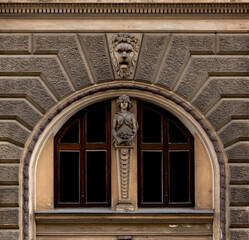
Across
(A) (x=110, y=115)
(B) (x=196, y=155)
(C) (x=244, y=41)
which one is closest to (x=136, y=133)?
(A) (x=110, y=115)

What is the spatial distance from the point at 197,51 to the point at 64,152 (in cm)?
282

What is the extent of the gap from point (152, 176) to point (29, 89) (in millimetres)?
2550

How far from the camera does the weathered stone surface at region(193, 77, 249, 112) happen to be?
7621 millimetres

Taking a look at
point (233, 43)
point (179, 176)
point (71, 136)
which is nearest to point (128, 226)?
point (179, 176)

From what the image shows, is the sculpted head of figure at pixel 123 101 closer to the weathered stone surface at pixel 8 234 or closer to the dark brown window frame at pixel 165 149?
the dark brown window frame at pixel 165 149

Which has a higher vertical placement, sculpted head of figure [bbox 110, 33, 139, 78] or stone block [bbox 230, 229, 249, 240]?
sculpted head of figure [bbox 110, 33, 139, 78]

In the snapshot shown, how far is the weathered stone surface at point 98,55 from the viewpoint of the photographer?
765cm

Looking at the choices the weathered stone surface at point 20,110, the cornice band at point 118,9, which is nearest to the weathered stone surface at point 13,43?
the cornice band at point 118,9

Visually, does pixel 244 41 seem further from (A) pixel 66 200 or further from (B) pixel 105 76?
(A) pixel 66 200

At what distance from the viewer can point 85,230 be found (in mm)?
7754

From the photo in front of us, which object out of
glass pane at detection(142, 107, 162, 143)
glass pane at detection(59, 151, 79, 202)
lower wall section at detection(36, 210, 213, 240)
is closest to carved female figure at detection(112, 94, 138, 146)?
glass pane at detection(142, 107, 162, 143)

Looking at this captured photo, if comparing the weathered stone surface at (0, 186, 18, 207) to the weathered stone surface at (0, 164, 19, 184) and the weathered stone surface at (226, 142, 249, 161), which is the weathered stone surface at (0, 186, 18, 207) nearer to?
the weathered stone surface at (0, 164, 19, 184)

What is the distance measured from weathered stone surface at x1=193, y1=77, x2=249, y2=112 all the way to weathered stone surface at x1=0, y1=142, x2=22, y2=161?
9.98ft

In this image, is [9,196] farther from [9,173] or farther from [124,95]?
[124,95]
